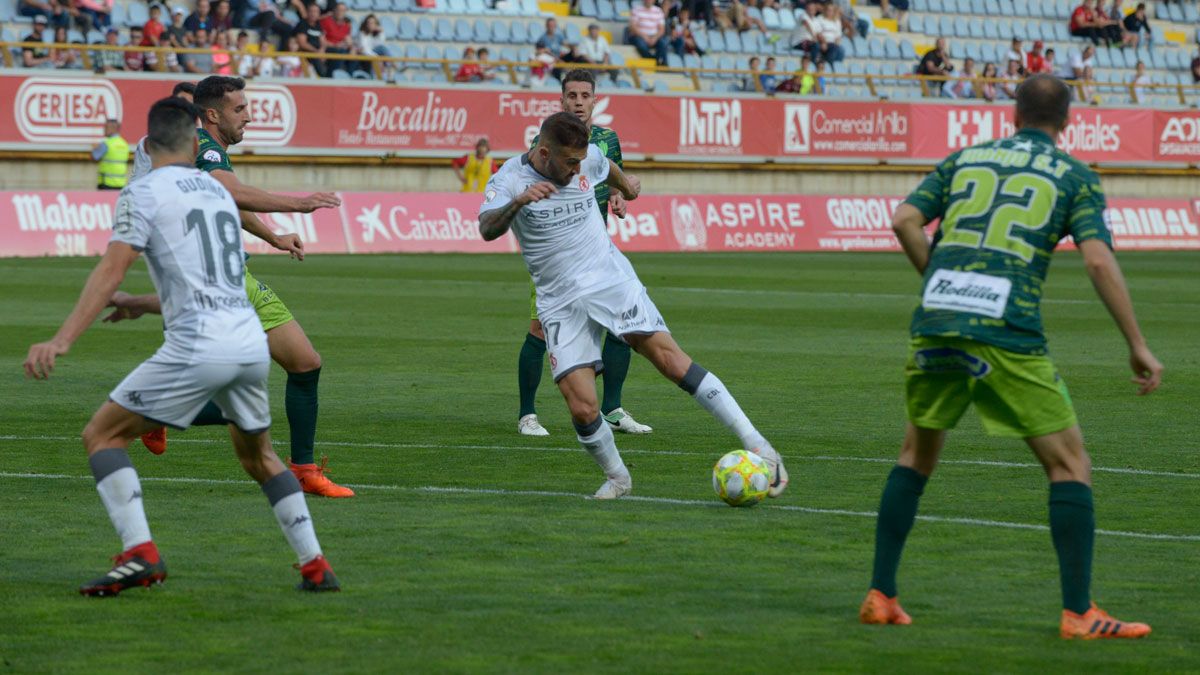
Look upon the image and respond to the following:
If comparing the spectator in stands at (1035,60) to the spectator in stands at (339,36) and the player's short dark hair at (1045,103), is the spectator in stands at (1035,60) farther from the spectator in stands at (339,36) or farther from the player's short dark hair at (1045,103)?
the player's short dark hair at (1045,103)

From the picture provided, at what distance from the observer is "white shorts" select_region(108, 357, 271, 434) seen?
653 cm

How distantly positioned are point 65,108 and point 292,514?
2627cm

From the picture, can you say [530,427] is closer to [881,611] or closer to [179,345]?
[179,345]

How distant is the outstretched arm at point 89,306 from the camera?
20.9 feet

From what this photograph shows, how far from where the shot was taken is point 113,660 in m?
5.82

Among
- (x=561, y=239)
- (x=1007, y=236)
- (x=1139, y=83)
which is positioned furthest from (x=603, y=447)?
(x=1139, y=83)

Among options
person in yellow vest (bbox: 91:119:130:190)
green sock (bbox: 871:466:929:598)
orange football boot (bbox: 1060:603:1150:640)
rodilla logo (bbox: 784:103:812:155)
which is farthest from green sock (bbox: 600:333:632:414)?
rodilla logo (bbox: 784:103:812:155)

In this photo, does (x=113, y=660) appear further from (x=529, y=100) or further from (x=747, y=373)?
(x=529, y=100)

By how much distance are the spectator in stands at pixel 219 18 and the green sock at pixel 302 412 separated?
24361 mm

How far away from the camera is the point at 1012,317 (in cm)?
608

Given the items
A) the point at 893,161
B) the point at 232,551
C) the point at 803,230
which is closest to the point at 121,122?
the point at 803,230

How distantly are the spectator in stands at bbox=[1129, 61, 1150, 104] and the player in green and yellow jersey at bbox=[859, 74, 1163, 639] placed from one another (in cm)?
3884

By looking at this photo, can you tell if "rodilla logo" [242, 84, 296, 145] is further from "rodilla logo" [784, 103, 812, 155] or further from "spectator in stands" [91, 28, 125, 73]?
"rodilla logo" [784, 103, 812, 155]

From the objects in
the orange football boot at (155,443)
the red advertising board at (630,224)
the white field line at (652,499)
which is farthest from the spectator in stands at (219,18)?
the white field line at (652,499)
